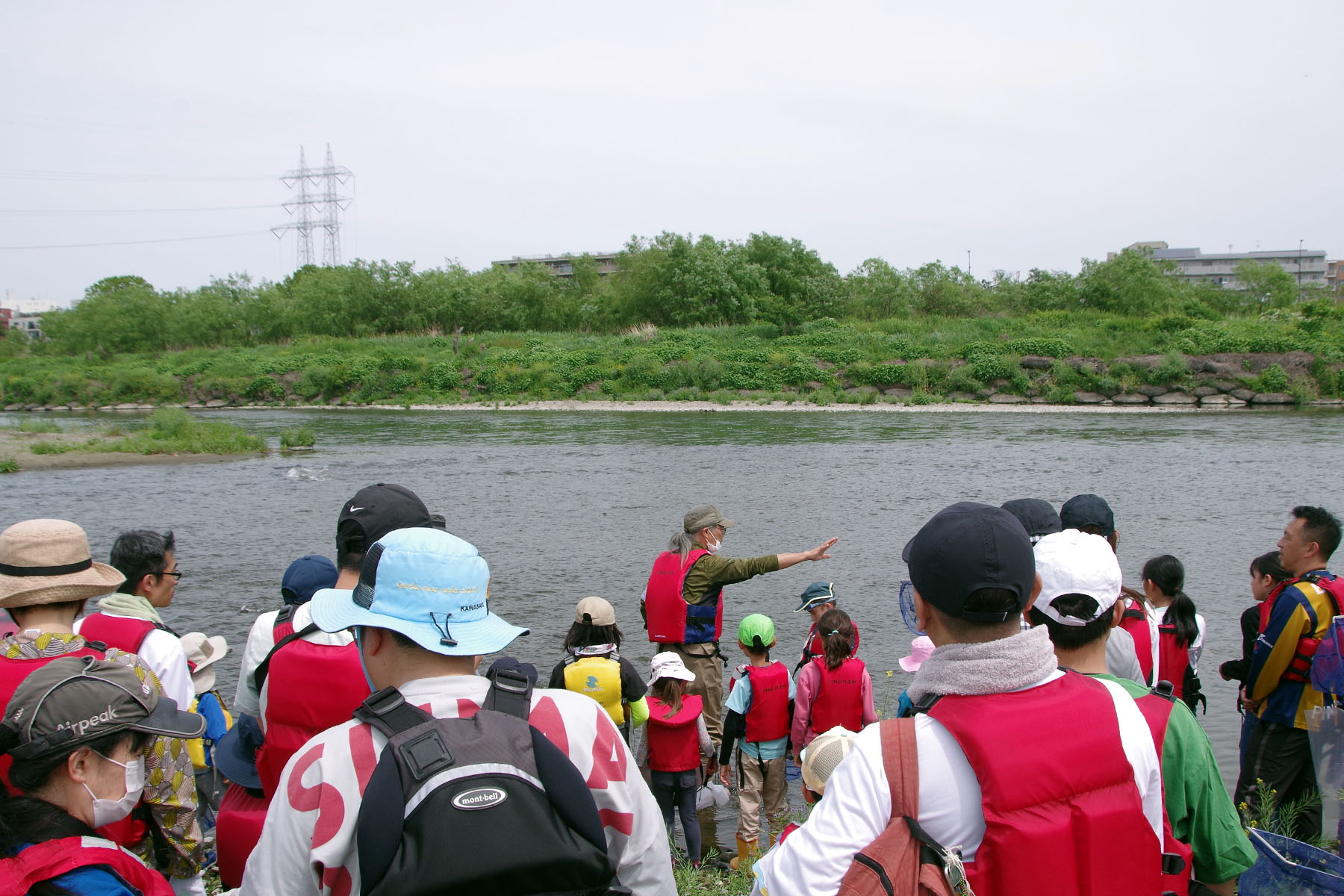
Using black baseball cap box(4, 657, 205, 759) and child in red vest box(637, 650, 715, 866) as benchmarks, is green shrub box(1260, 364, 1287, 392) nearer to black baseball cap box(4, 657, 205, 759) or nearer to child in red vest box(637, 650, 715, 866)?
child in red vest box(637, 650, 715, 866)

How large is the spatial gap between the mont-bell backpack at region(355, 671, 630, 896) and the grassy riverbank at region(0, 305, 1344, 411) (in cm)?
5029

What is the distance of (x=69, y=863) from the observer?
7.30ft

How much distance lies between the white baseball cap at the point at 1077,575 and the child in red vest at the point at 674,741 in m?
3.16

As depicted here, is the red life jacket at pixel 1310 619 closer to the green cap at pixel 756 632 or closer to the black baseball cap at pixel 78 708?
the green cap at pixel 756 632

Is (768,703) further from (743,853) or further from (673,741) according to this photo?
(743,853)

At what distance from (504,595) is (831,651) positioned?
789 centimetres

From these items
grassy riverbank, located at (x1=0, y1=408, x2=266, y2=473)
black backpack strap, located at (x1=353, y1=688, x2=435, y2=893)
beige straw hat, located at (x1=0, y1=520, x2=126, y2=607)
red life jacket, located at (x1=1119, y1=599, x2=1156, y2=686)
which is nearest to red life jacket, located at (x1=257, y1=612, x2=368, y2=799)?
beige straw hat, located at (x1=0, y1=520, x2=126, y2=607)

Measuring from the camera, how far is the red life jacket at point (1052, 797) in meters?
1.90

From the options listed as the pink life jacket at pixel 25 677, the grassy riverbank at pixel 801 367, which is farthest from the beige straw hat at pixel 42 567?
the grassy riverbank at pixel 801 367

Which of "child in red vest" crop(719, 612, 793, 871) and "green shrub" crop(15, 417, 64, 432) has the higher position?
"green shrub" crop(15, 417, 64, 432)

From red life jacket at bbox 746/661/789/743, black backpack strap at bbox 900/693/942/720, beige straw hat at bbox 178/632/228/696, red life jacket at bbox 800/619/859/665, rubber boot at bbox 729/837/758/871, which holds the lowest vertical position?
rubber boot at bbox 729/837/758/871

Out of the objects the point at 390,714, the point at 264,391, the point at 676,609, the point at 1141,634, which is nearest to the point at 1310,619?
the point at 1141,634

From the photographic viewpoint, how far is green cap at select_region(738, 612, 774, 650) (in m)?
5.75

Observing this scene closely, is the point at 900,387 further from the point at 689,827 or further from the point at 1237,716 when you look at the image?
the point at 689,827
